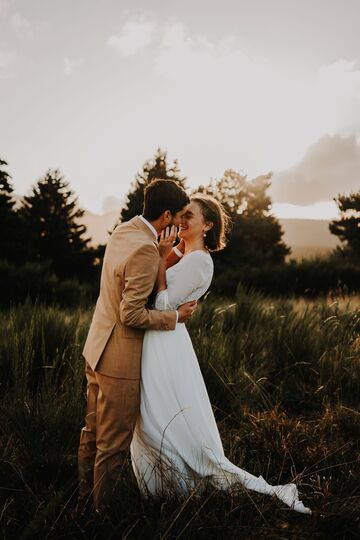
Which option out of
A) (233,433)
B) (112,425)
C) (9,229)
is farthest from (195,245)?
(9,229)

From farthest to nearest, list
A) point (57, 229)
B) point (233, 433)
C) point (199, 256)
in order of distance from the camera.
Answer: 1. point (57, 229)
2. point (233, 433)
3. point (199, 256)

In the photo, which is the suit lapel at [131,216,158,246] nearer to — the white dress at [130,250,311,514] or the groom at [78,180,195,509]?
the groom at [78,180,195,509]

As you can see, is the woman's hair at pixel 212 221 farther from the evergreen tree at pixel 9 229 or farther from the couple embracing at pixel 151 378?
the evergreen tree at pixel 9 229

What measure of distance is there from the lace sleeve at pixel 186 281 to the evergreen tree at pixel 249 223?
2811 cm

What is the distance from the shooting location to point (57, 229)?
32.5 m

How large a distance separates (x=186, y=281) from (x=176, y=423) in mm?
958

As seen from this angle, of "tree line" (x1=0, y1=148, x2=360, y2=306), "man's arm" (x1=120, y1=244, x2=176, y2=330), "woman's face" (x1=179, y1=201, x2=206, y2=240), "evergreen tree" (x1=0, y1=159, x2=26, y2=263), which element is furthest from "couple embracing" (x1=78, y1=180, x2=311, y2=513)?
"evergreen tree" (x1=0, y1=159, x2=26, y2=263)

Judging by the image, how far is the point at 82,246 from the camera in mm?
33500

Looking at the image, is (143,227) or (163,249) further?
(163,249)

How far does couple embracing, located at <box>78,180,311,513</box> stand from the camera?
9.44ft

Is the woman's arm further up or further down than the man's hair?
further down

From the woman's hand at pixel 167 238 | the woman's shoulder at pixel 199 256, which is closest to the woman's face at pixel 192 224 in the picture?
the woman's shoulder at pixel 199 256

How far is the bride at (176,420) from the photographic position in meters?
3.03

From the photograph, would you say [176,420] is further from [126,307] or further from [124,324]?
[126,307]
